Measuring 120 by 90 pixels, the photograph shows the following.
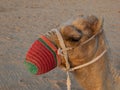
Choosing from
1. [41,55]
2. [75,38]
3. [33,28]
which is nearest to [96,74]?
[75,38]

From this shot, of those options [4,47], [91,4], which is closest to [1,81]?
[4,47]

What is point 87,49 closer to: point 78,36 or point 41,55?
point 78,36

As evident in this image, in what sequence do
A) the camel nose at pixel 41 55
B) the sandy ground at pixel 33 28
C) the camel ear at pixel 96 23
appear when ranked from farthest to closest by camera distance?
the sandy ground at pixel 33 28 < the camel ear at pixel 96 23 < the camel nose at pixel 41 55

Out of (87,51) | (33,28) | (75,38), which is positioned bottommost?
(87,51)

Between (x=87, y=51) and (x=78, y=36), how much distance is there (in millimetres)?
135

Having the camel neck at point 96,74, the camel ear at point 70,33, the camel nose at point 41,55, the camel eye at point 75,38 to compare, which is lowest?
the camel neck at point 96,74

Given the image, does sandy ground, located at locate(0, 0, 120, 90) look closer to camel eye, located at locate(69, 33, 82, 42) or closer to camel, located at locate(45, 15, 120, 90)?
camel, located at locate(45, 15, 120, 90)

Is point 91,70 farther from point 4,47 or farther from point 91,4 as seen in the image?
point 91,4

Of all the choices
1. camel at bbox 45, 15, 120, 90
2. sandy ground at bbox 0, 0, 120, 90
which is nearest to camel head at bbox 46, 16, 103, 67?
camel at bbox 45, 15, 120, 90

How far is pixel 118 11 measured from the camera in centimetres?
1302

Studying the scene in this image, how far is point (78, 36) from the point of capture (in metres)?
2.45

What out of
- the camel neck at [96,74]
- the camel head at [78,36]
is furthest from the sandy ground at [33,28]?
the camel head at [78,36]

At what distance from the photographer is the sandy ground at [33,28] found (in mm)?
5754

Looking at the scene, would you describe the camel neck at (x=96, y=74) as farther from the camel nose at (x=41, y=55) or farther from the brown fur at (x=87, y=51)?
the camel nose at (x=41, y=55)
